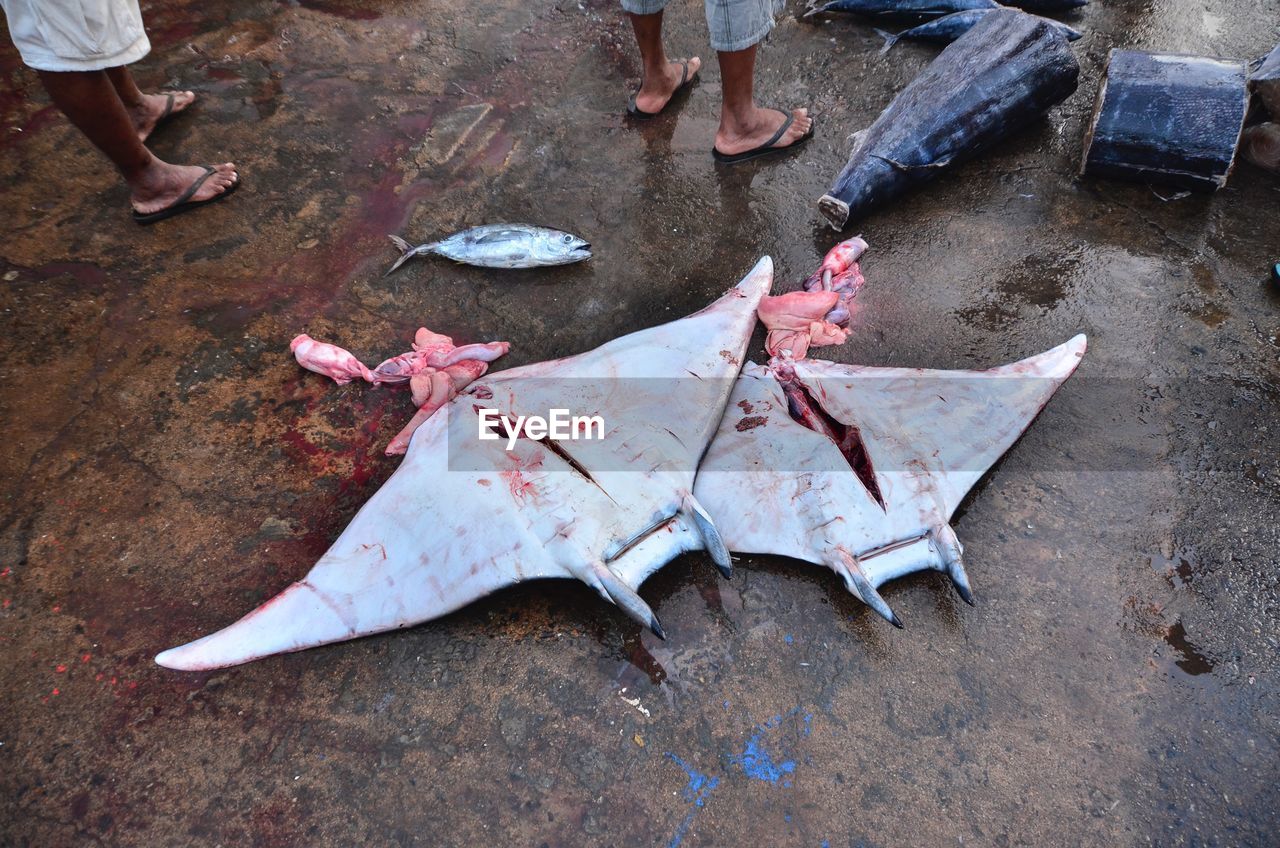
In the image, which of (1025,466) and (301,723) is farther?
(1025,466)

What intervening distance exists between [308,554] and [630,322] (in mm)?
1748

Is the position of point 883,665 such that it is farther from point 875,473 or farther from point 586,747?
point 586,747

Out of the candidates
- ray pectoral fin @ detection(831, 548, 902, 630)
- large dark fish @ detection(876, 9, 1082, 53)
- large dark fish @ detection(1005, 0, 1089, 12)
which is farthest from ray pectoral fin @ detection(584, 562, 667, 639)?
large dark fish @ detection(1005, 0, 1089, 12)

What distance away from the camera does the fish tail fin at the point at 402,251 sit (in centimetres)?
361

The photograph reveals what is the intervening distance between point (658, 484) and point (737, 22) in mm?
2622

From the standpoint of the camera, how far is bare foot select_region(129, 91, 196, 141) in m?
4.24

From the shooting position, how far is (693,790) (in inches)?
85.4

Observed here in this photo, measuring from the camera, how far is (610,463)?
2.47 metres

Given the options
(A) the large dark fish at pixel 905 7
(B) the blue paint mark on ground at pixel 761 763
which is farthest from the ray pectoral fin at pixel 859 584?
(A) the large dark fish at pixel 905 7

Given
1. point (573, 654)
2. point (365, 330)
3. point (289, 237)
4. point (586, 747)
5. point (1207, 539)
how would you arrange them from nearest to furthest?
point (586, 747)
point (573, 654)
point (1207, 539)
point (365, 330)
point (289, 237)

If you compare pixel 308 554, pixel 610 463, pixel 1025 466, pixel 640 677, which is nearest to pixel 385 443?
pixel 308 554

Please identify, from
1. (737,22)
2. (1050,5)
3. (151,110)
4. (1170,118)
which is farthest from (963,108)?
(151,110)

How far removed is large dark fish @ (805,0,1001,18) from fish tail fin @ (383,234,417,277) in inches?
140

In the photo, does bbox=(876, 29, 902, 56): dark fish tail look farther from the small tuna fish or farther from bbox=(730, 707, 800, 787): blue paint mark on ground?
bbox=(730, 707, 800, 787): blue paint mark on ground
